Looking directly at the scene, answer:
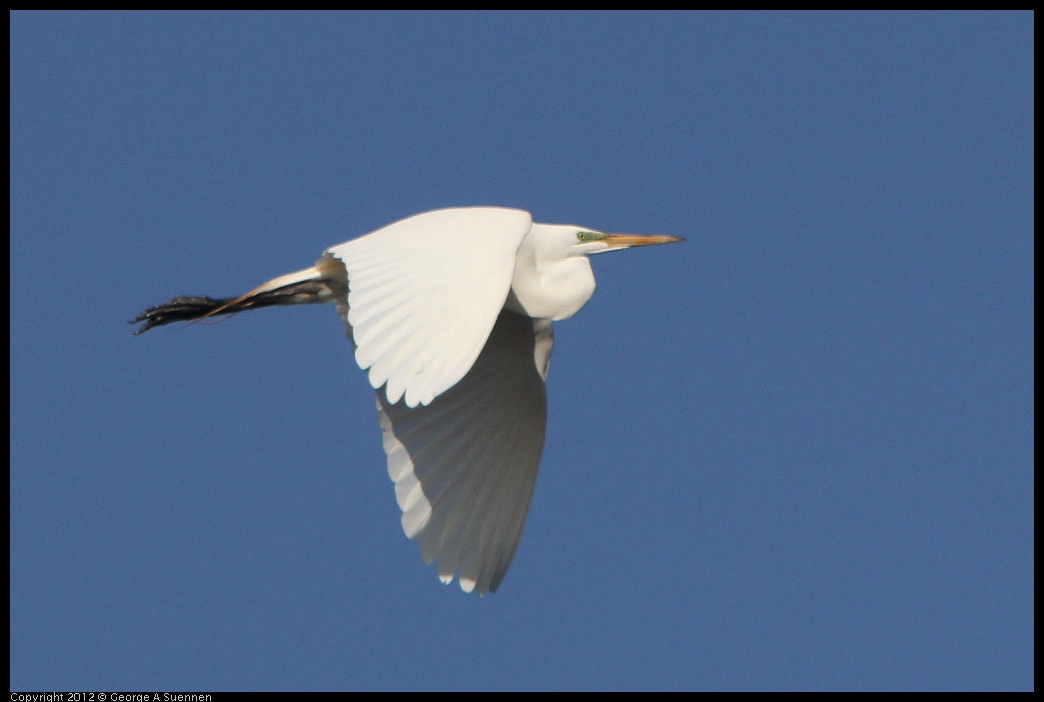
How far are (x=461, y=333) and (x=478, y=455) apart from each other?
2.08 m

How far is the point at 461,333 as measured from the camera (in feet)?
13.8

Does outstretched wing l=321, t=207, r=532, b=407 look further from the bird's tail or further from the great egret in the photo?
the bird's tail

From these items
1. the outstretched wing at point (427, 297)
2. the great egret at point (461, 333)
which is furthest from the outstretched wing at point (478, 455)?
the outstretched wing at point (427, 297)

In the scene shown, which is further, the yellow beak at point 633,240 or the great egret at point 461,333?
the yellow beak at point 633,240

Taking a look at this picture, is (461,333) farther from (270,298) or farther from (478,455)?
(478,455)

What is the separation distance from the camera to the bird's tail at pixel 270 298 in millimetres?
5758

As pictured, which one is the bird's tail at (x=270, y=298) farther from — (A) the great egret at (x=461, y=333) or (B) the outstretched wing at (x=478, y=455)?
(B) the outstretched wing at (x=478, y=455)

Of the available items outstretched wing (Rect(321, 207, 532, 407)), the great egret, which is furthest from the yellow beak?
outstretched wing (Rect(321, 207, 532, 407))

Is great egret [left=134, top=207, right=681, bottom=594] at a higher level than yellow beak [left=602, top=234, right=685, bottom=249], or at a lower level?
lower

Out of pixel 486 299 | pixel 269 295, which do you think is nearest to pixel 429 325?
pixel 486 299

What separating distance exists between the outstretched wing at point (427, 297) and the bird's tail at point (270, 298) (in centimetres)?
67

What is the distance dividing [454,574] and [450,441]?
1.79 ft

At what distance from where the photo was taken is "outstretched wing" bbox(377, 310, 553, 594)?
20.0 feet
